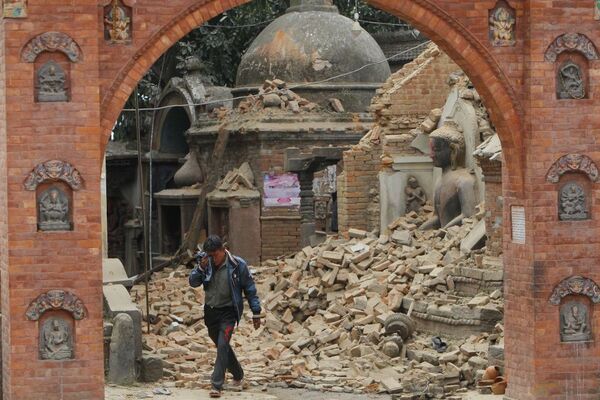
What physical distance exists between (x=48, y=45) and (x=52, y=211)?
1.30 metres

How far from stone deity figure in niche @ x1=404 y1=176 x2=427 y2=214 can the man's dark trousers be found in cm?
860

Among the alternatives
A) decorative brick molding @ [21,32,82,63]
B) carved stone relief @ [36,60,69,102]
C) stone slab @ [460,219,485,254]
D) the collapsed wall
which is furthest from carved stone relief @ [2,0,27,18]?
the collapsed wall

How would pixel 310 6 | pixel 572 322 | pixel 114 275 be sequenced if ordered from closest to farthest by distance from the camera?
1. pixel 572 322
2. pixel 114 275
3. pixel 310 6

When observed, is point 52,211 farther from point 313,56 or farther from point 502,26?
point 313,56

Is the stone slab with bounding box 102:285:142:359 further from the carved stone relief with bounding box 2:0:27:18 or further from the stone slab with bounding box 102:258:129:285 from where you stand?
the carved stone relief with bounding box 2:0:27:18

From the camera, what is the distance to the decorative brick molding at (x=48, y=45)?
11.6m

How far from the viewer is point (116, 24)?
1195 centimetres

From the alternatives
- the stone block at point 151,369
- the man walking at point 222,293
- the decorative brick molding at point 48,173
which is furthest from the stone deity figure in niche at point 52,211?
the stone block at point 151,369

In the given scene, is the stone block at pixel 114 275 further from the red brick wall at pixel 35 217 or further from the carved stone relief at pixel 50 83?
the carved stone relief at pixel 50 83

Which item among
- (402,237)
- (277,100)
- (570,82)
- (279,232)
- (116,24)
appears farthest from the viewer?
(277,100)

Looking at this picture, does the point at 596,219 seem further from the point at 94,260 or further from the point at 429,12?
the point at 94,260

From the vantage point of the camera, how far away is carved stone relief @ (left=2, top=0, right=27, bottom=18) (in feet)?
37.8

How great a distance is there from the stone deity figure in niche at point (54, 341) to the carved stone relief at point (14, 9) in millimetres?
2397

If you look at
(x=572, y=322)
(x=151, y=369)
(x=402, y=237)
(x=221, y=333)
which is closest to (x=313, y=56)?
(x=402, y=237)
